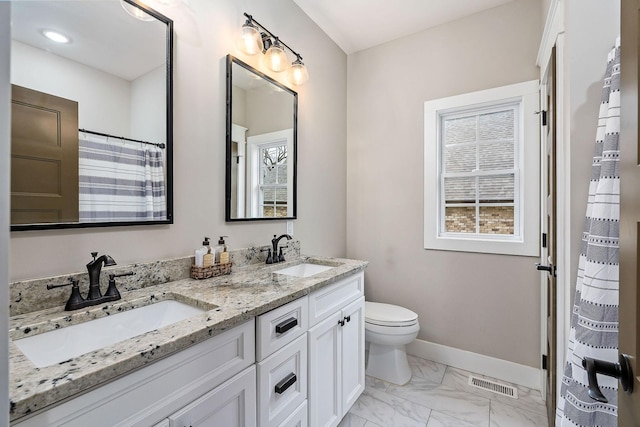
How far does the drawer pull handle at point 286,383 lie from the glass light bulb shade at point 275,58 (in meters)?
1.80

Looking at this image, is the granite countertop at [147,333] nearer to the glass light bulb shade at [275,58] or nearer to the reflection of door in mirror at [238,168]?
the reflection of door in mirror at [238,168]

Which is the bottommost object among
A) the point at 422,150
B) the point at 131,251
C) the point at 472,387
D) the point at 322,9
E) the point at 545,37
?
the point at 472,387

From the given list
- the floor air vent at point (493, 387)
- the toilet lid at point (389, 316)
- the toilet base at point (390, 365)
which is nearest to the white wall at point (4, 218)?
the toilet lid at point (389, 316)

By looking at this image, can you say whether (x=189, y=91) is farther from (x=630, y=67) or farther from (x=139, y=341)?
(x=630, y=67)

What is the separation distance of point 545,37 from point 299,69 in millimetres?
A: 1509

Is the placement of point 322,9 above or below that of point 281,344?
above

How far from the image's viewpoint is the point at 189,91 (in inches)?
58.0

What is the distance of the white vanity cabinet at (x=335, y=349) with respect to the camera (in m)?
1.39

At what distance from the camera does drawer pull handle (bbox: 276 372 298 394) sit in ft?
3.75

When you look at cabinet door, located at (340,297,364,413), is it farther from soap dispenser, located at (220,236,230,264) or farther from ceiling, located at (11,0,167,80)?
ceiling, located at (11,0,167,80)

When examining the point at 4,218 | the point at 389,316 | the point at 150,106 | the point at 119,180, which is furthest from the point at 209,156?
the point at 389,316

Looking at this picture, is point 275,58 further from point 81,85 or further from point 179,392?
point 179,392

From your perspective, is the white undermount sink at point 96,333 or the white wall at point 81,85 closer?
the white undermount sink at point 96,333

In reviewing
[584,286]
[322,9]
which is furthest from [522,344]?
[322,9]
